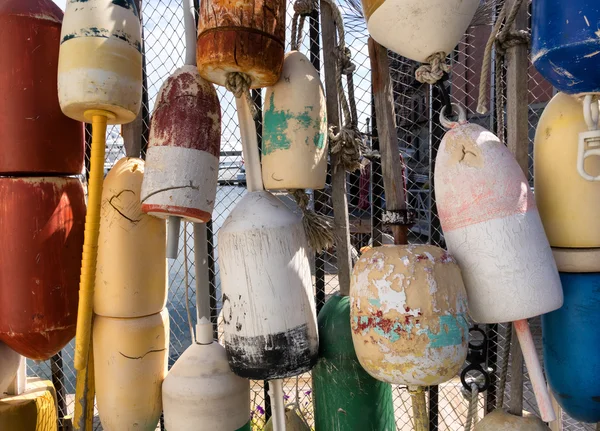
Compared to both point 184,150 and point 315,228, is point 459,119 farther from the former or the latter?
point 184,150

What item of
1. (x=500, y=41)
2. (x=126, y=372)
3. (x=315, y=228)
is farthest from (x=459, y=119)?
(x=126, y=372)

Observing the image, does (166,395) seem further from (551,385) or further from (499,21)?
(499,21)

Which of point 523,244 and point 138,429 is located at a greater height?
point 523,244

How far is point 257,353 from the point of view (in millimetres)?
734

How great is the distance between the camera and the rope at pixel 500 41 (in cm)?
76

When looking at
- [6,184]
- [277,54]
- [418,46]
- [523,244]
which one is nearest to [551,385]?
[523,244]

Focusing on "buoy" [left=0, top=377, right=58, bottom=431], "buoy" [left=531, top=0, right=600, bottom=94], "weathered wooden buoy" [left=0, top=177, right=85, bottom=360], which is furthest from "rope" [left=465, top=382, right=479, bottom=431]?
"buoy" [left=0, top=377, right=58, bottom=431]

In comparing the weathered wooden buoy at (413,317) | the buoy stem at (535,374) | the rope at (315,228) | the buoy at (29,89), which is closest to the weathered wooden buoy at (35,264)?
the buoy at (29,89)

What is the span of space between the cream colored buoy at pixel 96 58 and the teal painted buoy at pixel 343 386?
1.74ft

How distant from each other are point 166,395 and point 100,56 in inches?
23.3

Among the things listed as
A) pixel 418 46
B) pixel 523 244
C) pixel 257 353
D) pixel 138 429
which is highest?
pixel 418 46

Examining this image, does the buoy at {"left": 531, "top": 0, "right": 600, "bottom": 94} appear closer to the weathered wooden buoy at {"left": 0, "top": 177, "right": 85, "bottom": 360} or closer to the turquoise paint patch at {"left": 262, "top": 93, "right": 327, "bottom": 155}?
the turquoise paint patch at {"left": 262, "top": 93, "right": 327, "bottom": 155}

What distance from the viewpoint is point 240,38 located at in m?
0.70

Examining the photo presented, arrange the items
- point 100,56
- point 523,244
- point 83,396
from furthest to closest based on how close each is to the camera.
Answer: point 83,396 → point 100,56 → point 523,244
